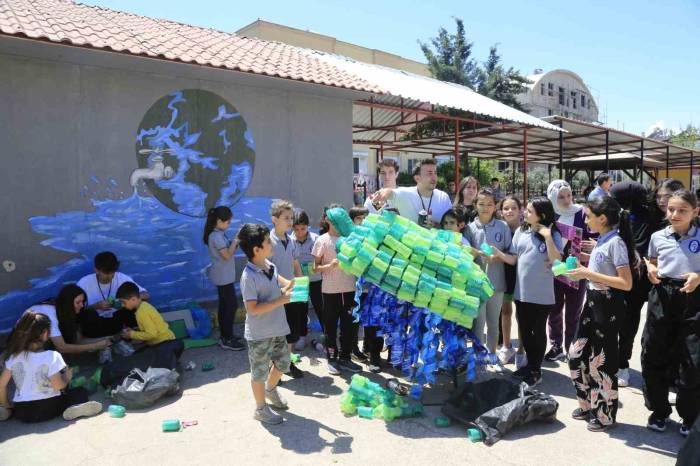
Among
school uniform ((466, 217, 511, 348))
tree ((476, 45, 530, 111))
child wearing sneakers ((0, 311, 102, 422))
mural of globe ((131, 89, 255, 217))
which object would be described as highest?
tree ((476, 45, 530, 111))

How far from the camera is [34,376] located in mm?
3775

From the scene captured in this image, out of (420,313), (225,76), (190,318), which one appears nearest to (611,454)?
(420,313)

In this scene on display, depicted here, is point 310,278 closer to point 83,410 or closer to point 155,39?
point 83,410

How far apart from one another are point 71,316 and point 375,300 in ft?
11.0

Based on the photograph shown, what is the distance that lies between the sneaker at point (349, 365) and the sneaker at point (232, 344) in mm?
1391

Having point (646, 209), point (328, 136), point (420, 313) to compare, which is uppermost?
point (328, 136)

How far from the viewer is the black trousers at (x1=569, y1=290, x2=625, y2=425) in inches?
136

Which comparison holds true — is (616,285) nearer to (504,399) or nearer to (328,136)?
(504,399)

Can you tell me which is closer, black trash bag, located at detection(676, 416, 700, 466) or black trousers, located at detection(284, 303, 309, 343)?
black trash bag, located at detection(676, 416, 700, 466)

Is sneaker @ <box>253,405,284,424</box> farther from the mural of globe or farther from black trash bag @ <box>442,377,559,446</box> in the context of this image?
the mural of globe

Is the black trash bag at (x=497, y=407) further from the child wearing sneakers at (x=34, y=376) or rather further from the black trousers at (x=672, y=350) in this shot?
the child wearing sneakers at (x=34, y=376)

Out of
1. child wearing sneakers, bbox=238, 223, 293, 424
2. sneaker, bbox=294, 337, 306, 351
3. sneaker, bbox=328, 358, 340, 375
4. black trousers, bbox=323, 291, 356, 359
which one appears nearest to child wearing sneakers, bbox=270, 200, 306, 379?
sneaker, bbox=328, 358, 340, 375

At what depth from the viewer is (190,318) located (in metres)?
6.19

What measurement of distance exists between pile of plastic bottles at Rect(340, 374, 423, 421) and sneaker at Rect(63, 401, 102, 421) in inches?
82.3
